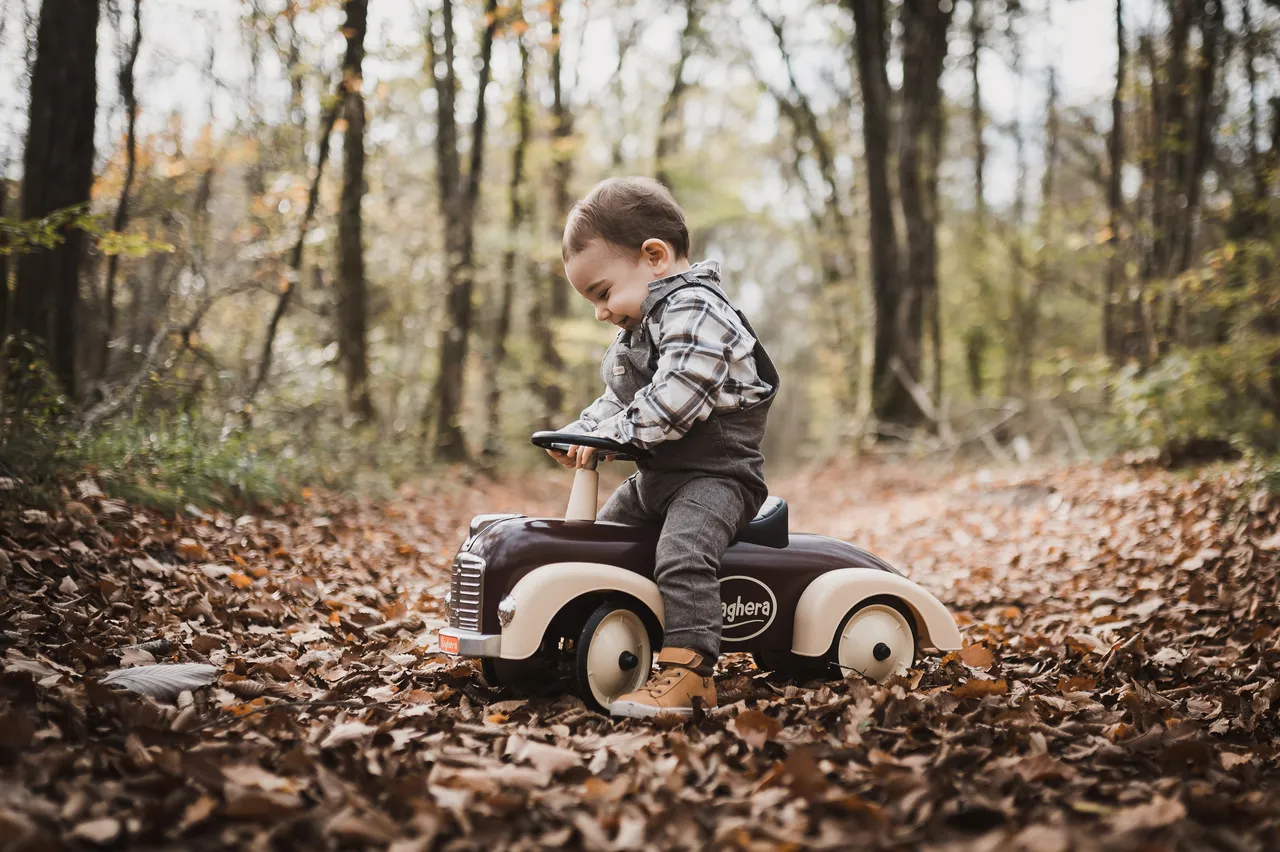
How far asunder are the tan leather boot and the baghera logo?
271mm

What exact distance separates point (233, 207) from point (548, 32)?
15.2 feet

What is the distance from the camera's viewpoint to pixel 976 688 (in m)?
3.01

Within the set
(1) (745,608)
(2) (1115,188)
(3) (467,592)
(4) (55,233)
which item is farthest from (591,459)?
(2) (1115,188)

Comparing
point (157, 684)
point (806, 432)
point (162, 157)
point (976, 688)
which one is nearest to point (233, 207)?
point (162, 157)

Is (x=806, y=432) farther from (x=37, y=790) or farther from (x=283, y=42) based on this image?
(x=37, y=790)

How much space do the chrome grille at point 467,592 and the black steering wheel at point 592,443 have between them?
42 centimetres

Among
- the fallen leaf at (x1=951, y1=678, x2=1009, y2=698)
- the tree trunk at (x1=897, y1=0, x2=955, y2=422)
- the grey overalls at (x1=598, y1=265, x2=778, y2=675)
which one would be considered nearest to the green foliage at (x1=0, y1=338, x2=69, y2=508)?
the grey overalls at (x1=598, y1=265, x2=778, y2=675)

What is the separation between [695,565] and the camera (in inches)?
115

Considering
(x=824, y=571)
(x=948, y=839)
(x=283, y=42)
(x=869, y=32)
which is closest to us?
(x=948, y=839)

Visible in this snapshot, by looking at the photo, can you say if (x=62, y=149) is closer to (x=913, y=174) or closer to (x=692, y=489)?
(x=692, y=489)

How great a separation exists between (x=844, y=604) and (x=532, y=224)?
15120 millimetres

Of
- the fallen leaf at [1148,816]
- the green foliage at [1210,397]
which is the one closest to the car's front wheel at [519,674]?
the fallen leaf at [1148,816]

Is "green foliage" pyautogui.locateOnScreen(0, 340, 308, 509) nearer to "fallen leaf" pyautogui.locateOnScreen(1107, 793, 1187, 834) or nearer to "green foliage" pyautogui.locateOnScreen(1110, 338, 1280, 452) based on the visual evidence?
"fallen leaf" pyautogui.locateOnScreen(1107, 793, 1187, 834)

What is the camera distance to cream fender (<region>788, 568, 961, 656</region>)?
10.4ft
